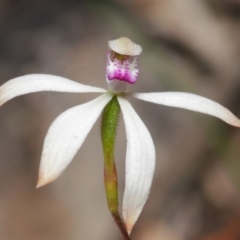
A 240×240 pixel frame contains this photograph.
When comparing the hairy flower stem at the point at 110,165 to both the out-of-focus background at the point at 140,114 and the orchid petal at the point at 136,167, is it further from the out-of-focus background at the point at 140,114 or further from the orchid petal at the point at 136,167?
the out-of-focus background at the point at 140,114

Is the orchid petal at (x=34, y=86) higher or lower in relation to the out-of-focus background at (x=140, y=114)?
lower

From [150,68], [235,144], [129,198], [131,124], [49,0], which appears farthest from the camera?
[49,0]

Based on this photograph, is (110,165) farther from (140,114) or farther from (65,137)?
(140,114)

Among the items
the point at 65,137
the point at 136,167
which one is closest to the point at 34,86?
the point at 65,137

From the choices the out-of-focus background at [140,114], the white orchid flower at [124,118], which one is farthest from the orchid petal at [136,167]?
the out-of-focus background at [140,114]

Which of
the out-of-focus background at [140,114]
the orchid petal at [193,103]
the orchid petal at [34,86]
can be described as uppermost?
the out-of-focus background at [140,114]

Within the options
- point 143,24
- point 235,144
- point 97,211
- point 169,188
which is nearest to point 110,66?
point 97,211

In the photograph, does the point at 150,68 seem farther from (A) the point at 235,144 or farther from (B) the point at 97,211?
(B) the point at 97,211
